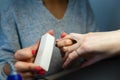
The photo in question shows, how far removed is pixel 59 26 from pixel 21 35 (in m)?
0.15

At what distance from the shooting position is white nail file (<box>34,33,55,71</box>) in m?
0.50

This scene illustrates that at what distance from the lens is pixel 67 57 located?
0.59 m

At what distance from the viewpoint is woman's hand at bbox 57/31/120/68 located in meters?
0.55

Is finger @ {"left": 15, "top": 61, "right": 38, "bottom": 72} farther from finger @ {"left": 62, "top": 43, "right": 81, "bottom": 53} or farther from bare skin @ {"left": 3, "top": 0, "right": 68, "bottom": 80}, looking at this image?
finger @ {"left": 62, "top": 43, "right": 81, "bottom": 53}

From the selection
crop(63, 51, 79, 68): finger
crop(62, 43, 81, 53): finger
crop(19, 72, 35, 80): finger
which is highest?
crop(62, 43, 81, 53): finger

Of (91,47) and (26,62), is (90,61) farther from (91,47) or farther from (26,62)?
(26,62)

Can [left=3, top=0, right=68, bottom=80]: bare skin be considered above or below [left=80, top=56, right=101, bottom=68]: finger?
above

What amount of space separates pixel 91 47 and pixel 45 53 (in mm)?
124

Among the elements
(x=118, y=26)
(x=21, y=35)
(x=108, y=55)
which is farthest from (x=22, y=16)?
(x=118, y=26)

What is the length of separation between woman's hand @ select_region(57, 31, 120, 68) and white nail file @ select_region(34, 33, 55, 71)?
0.08m

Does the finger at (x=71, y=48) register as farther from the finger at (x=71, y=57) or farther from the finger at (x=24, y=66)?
the finger at (x=24, y=66)

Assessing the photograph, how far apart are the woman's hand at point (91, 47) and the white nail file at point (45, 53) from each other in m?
0.08

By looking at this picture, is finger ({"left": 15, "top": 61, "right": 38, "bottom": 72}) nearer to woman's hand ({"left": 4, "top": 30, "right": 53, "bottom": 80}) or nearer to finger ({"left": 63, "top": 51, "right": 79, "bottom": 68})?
woman's hand ({"left": 4, "top": 30, "right": 53, "bottom": 80})

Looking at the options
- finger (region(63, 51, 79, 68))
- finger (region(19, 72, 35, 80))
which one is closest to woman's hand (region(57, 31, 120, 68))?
finger (region(63, 51, 79, 68))
